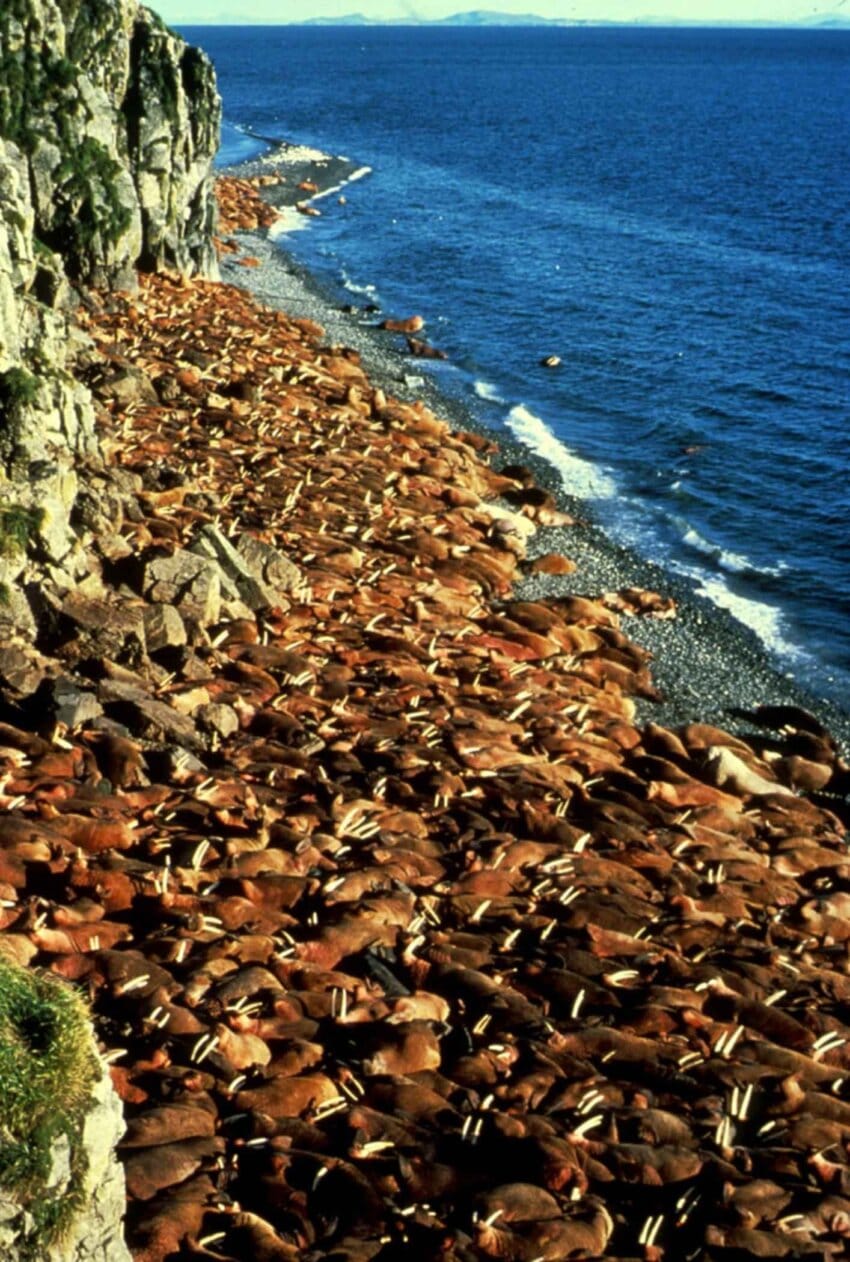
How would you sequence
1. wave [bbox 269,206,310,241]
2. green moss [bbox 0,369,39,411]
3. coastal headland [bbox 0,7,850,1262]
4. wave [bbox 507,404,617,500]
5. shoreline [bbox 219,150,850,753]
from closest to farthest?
1. coastal headland [bbox 0,7,850,1262]
2. green moss [bbox 0,369,39,411]
3. shoreline [bbox 219,150,850,753]
4. wave [bbox 507,404,617,500]
5. wave [bbox 269,206,310,241]

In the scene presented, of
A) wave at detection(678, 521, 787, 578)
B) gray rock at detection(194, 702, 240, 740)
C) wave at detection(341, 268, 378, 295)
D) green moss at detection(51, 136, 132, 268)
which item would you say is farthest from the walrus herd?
wave at detection(341, 268, 378, 295)

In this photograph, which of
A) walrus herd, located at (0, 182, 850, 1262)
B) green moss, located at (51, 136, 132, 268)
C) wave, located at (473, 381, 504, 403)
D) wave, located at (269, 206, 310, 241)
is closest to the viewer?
walrus herd, located at (0, 182, 850, 1262)

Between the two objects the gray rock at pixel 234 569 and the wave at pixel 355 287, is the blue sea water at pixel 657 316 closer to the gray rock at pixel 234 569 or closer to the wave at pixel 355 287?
the wave at pixel 355 287

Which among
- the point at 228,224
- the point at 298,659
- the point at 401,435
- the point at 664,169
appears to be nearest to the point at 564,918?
the point at 298,659

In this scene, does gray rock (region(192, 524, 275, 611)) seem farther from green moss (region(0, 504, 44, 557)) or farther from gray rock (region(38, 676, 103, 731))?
gray rock (region(38, 676, 103, 731))

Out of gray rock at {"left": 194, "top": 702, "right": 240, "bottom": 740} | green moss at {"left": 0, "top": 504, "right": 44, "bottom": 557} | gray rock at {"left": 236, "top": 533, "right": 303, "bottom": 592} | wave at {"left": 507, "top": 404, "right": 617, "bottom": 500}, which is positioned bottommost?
wave at {"left": 507, "top": 404, "right": 617, "bottom": 500}

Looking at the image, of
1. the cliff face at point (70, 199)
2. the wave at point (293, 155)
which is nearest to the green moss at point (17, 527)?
the cliff face at point (70, 199)
